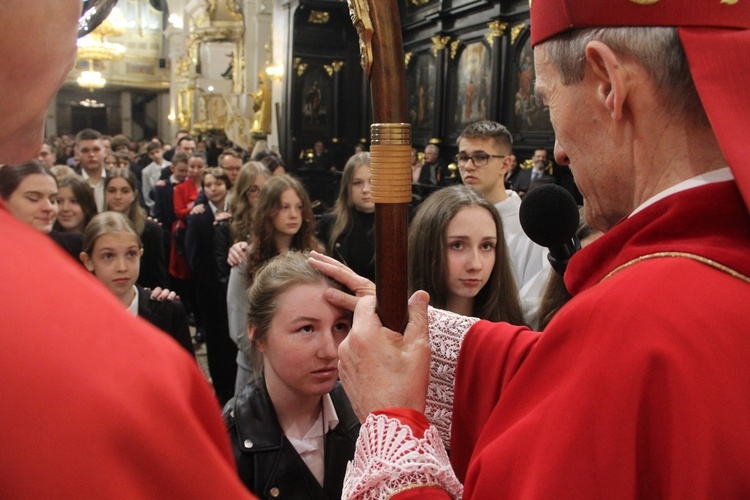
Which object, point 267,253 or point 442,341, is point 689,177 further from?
point 267,253

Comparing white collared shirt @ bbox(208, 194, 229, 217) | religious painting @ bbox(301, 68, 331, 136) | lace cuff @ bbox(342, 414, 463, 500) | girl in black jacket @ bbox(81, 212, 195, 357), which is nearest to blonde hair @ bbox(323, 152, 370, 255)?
girl in black jacket @ bbox(81, 212, 195, 357)

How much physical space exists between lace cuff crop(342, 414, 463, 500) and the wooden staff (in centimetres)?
25

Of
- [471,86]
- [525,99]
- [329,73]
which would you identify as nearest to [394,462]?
[525,99]

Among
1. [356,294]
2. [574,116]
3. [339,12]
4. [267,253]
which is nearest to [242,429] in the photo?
[356,294]

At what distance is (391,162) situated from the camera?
47.1 inches

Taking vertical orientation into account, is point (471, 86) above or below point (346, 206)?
above

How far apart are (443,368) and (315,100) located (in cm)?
1453

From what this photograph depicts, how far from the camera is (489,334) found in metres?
1.43

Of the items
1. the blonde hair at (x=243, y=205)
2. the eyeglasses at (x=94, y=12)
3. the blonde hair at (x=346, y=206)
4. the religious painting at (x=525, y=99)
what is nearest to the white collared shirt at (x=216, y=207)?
the blonde hair at (x=243, y=205)

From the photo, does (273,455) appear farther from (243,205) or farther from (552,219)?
(243,205)

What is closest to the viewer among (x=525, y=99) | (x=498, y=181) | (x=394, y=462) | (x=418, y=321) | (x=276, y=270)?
(x=394, y=462)

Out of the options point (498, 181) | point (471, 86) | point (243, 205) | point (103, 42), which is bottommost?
point (243, 205)

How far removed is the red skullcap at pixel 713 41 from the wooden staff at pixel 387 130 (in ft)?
0.94

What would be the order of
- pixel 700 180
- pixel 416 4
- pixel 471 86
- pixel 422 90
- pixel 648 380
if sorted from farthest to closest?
pixel 422 90, pixel 416 4, pixel 471 86, pixel 700 180, pixel 648 380
